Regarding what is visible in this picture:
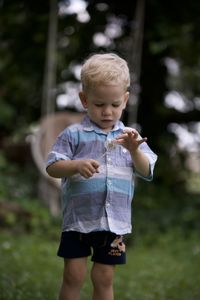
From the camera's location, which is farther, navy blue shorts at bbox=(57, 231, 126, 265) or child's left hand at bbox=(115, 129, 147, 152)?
navy blue shorts at bbox=(57, 231, 126, 265)

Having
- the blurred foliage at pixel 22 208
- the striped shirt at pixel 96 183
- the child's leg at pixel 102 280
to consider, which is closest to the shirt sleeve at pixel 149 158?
the striped shirt at pixel 96 183

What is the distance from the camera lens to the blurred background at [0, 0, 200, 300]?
7.25 metres

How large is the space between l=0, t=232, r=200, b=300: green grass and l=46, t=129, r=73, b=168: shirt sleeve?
4.61 ft

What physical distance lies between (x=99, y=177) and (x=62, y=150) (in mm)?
230

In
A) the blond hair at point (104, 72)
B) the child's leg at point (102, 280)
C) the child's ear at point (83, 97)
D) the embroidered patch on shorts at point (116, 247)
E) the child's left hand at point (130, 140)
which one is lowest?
the child's leg at point (102, 280)

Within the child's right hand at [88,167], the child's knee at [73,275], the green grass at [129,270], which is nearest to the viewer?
the child's right hand at [88,167]

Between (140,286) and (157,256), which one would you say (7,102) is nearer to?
(157,256)

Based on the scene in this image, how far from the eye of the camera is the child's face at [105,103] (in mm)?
3623

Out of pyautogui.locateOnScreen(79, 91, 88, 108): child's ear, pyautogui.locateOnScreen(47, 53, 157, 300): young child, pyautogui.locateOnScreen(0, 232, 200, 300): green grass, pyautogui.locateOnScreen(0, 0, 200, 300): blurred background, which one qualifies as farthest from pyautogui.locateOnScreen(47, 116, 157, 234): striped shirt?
pyautogui.locateOnScreen(0, 0, 200, 300): blurred background

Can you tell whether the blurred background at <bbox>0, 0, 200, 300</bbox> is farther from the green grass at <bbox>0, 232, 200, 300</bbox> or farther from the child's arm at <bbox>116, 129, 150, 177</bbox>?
the child's arm at <bbox>116, 129, 150, 177</bbox>

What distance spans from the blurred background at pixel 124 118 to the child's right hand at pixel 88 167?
238 cm

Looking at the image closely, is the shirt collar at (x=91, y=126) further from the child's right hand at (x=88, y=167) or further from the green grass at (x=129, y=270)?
the green grass at (x=129, y=270)

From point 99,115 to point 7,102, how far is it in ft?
32.3

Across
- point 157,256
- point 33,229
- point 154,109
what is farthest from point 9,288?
point 154,109
